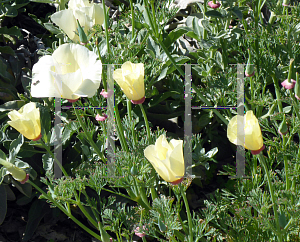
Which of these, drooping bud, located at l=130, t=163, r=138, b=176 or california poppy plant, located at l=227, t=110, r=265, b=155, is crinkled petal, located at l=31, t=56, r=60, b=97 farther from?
california poppy plant, located at l=227, t=110, r=265, b=155

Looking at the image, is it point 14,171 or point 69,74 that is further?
point 14,171

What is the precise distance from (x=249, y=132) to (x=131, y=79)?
0.32 metres

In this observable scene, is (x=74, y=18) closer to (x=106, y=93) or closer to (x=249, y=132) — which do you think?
(x=106, y=93)

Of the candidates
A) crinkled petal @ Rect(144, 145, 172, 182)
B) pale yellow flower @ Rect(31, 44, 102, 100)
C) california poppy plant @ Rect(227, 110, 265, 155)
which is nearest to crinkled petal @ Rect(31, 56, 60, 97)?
pale yellow flower @ Rect(31, 44, 102, 100)

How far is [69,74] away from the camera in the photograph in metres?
0.85

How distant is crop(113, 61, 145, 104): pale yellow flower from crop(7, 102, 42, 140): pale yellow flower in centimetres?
25

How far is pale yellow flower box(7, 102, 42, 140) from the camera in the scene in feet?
3.13

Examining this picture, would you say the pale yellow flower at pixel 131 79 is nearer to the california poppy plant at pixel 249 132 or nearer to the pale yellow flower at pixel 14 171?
the california poppy plant at pixel 249 132

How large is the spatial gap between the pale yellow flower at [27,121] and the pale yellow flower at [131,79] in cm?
25

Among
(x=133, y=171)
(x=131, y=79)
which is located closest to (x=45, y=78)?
(x=131, y=79)

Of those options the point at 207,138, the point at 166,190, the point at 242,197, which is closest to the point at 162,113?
the point at 207,138

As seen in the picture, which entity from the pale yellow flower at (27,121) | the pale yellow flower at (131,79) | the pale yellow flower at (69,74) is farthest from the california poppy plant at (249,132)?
the pale yellow flower at (27,121)

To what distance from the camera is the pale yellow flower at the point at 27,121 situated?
953 mm

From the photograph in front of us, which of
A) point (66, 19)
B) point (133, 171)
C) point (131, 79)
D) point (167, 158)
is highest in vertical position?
point (66, 19)
